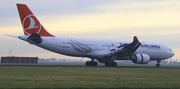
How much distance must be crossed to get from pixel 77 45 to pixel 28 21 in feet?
Answer: 25.4

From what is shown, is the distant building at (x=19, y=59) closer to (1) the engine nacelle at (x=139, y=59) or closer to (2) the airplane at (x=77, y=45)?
(2) the airplane at (x=77, y=45)

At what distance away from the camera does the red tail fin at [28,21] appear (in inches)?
1332

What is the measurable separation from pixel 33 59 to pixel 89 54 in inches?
1852

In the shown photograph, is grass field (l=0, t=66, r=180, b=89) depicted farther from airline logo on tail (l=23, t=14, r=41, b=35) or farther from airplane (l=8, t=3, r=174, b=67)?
airline logo on tail (l=23, t=14, r=41, b=35)

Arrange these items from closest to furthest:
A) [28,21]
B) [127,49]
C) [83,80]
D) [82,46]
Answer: [83,80] → [28,21] → [127,49] → [82,46]

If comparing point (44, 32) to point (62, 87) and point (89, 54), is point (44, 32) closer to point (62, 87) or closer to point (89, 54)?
point (89, 54)

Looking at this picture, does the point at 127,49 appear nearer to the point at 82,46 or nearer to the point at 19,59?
the point at 82,46

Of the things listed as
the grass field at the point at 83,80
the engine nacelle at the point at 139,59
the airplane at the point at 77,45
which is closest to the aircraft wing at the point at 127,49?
the airplane at the point at 77,45

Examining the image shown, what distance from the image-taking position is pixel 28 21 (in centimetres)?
3428

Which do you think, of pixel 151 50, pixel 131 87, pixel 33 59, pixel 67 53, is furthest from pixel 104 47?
pixel 33 59

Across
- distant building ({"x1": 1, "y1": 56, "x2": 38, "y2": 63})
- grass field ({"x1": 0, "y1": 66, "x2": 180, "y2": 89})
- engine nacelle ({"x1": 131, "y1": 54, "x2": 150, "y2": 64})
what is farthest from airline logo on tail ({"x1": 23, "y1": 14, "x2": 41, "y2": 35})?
distant building ({"x1": 1, "y1": 56, "x2": 38, "y2": 63})

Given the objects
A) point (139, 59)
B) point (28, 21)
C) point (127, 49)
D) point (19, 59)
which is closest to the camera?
point (28, 21)

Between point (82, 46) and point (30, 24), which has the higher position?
point (30, 24)

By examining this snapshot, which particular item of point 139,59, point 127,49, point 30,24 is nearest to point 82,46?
point 127,49
